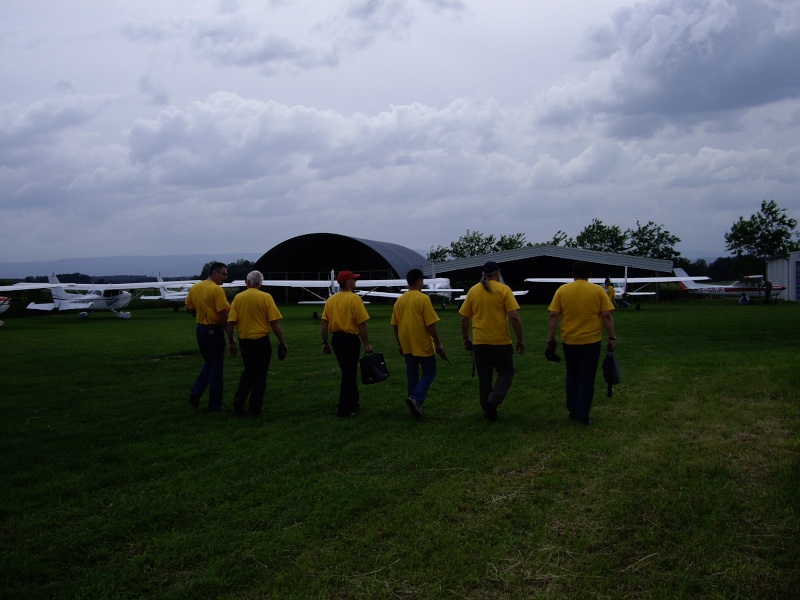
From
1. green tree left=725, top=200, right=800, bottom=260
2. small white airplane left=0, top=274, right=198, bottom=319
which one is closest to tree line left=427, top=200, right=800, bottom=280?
green tree left=725, top=200, right=800, bottom=260

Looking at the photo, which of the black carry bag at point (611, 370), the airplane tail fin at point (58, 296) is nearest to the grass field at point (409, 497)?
the black carry bag at point (611, 370)

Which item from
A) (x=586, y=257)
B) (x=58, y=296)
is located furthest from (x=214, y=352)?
(x=586, y=257)

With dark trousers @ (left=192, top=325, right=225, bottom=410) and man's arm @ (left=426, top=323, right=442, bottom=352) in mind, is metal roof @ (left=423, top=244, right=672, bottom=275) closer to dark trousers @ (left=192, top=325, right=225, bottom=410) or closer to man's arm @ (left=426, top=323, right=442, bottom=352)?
dark trousers @ (left=192, top=325, right=225, bottom=410)

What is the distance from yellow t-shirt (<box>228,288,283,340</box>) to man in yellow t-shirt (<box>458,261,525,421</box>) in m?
2.22

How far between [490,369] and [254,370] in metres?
2.64

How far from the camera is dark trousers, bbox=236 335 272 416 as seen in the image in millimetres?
7047

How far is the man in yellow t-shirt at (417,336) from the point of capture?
6.70 metres

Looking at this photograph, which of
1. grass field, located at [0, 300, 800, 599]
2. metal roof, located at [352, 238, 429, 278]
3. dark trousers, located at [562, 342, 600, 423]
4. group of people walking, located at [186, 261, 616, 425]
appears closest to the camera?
grass field, located at [0, 300, 800, 599]

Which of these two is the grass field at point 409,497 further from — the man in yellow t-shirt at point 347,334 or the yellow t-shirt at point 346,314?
the yellow t-shirt at point 346,314

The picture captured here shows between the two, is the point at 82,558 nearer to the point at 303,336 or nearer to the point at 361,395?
the point at 361,395

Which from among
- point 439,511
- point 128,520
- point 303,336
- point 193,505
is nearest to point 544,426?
point 439,511

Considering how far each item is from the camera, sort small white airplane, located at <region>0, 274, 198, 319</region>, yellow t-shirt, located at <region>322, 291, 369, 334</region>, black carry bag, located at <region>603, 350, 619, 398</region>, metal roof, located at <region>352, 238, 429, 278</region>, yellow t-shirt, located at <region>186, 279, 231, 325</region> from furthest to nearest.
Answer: metal roof, located at <region>352, 238, 429, 278</region>
small white airplane, located at <region>0, 274, 198, 319</region>
yellow t-shirt, located at <region>186, 279, 231, 325</region>
yellow t-shirt, located at <region>322, 291, 369, 334</region>
black carry bag, located at <region>603, 350, 619, 398</region>

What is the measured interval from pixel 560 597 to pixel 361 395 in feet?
18.1

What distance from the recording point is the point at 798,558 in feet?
10.4
